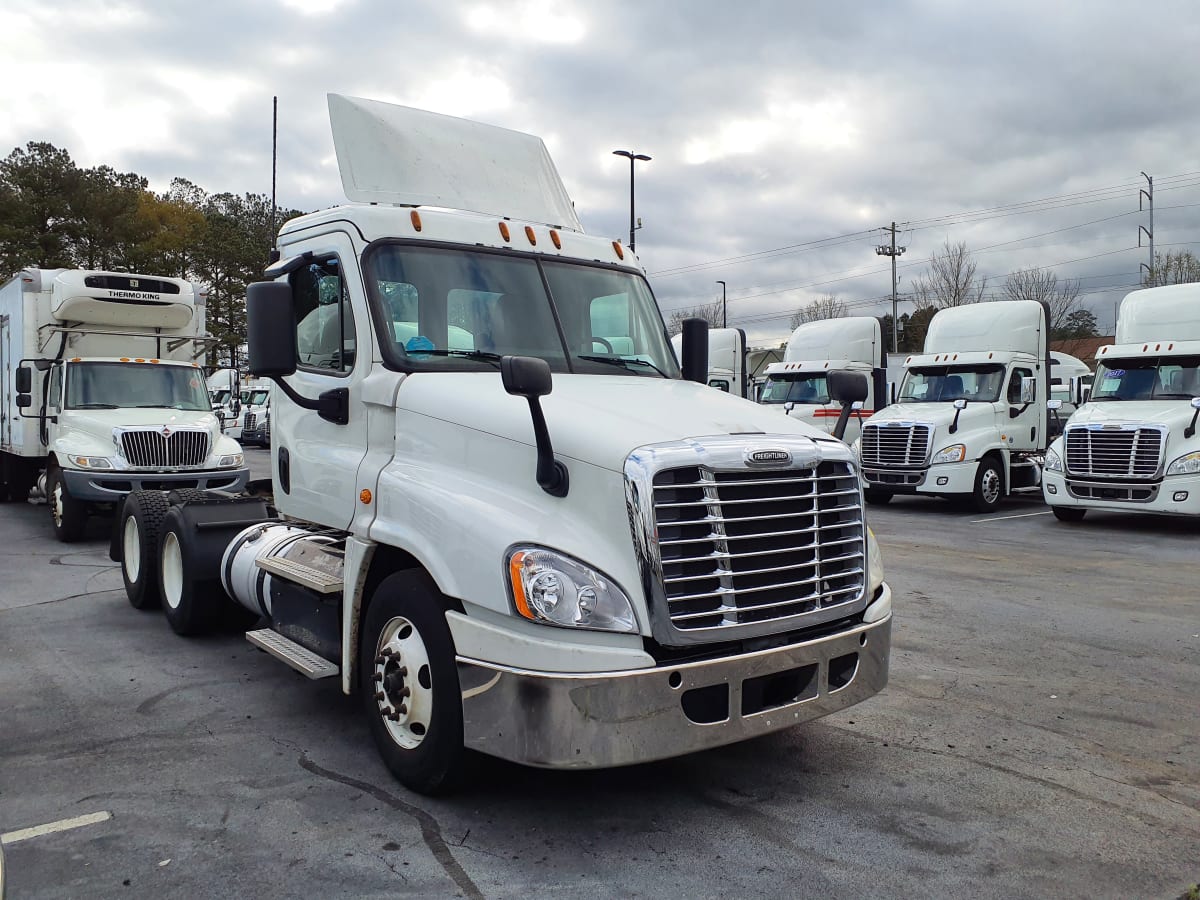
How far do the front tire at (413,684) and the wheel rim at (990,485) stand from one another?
1396 centimetres

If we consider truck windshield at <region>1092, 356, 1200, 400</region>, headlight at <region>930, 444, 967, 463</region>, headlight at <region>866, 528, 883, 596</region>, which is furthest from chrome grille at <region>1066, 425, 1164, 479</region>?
headlight at <region>866, 528, 883, 596</region>

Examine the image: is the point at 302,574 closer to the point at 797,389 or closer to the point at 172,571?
the point at 172,571

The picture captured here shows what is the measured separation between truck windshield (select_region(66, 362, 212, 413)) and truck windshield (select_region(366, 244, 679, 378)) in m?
9.58

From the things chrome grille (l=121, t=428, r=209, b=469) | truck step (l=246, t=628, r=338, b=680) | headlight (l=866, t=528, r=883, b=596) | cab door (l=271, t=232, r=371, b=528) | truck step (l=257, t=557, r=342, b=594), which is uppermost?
cab door (l=271, t=232, r=371, b=528)

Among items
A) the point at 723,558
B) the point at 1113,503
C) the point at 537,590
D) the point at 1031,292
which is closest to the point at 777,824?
the point at 723,558

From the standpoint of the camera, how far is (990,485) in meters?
16.4

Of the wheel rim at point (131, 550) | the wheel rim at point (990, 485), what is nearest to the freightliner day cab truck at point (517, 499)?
the wheel rim at point (131, 550)

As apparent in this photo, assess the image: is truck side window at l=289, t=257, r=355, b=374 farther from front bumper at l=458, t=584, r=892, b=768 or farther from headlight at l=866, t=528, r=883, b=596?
headlight at l=866, t=528, r=883, b=596

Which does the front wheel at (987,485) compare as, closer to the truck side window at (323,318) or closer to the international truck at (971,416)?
the international truck at (971,416)

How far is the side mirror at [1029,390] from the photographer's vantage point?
17109mm

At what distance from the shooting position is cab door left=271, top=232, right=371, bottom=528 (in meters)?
4.80

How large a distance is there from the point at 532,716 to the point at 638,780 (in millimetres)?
1075

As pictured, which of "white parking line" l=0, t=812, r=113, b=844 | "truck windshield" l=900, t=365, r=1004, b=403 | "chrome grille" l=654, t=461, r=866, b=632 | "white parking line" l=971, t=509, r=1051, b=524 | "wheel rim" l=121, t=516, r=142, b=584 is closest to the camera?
"chrome grille" l=654, t=461, r=866, b=632

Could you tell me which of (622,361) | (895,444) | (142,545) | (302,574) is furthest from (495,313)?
(895,444)
